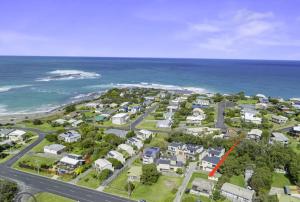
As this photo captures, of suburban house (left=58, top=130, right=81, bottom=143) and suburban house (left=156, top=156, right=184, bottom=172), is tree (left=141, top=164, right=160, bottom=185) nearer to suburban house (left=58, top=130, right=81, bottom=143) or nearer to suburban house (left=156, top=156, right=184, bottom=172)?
suburban house (left=156, top=156, right=184, bottom=172)

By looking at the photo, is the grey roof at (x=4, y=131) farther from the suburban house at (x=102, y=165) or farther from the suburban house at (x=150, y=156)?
the suburban house at (x=150, y=156)

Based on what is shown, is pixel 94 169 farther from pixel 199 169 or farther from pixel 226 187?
pixel 226 187

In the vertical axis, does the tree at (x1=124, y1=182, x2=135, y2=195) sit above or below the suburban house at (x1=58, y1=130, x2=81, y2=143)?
below

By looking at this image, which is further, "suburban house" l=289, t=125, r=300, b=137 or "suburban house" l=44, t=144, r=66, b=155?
"suburban house" l=289, t=125, r=300, b=137

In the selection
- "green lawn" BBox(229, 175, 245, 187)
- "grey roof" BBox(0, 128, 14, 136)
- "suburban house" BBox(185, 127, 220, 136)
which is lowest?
"green lawn" BBox(229, 175, 245, 187)

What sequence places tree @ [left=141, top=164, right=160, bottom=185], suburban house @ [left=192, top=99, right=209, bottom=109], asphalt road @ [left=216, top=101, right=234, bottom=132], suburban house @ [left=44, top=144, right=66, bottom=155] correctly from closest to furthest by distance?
tree @ [left=141, top=164, right=160, bottom=185], suburban house @ [left=44, top=144, right=66, bottom=155], asphalt road @ [left=216, top=101, right=234, bottom=132], suburban house @ [left=192, top=99, right=209, bottom=109]

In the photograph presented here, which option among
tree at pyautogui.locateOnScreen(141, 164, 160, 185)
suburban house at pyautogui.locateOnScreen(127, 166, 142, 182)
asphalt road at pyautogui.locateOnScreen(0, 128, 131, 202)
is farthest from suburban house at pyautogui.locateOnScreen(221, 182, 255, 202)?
asphalt road at pyautogui.locateOnScreen(0, 128, 131, 202)

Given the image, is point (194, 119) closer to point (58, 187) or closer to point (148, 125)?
point (148, 125)

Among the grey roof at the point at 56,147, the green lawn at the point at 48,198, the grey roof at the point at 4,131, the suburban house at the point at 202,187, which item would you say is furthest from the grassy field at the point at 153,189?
the grey roof at the point at 4,131
